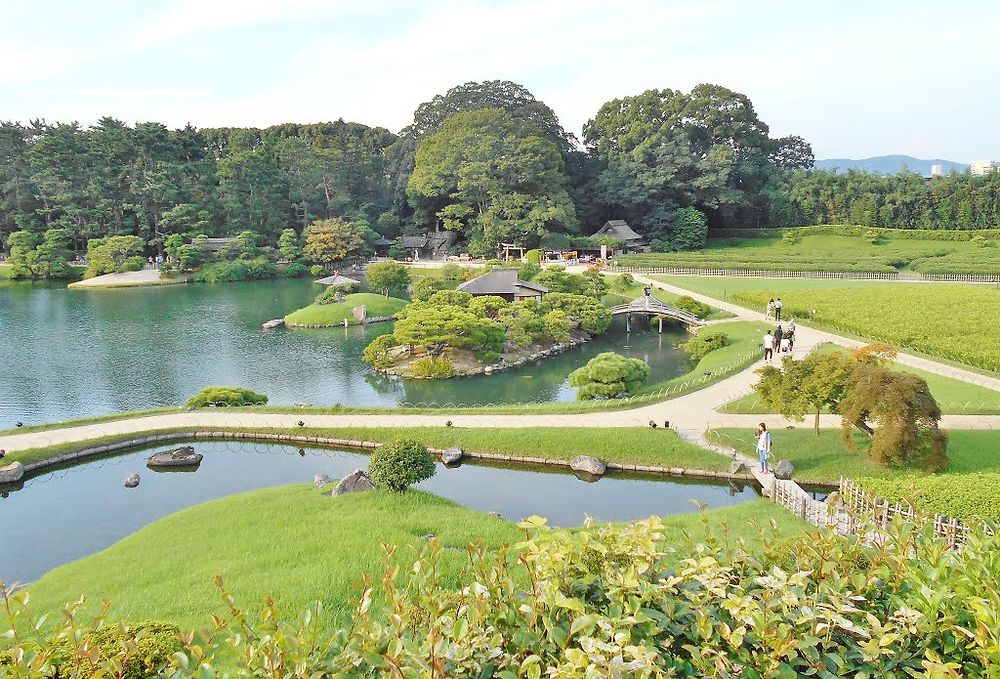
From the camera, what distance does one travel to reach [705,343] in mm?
29359

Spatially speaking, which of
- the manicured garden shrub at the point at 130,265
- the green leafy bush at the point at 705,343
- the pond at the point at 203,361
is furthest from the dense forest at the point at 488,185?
the green leafy bush at the point at 705,343

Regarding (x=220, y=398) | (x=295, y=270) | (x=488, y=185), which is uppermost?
(x=488, y=185)

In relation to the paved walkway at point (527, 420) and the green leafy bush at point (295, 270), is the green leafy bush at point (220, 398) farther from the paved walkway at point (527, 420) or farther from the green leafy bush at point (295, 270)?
the green leafy bush at point (295, 270)

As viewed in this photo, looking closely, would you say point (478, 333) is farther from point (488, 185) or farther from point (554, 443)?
point (488, 185)

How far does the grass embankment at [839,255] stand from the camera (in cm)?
4727

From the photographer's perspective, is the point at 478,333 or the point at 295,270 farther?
the point at 295,270

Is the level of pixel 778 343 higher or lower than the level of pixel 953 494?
lower

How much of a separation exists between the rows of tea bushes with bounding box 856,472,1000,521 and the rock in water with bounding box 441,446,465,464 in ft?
31.5

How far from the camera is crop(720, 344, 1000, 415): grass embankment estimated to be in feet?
60.7

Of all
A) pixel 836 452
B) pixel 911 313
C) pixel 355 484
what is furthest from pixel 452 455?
pixel 911 313

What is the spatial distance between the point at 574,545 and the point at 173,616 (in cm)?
651

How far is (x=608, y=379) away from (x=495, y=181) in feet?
127

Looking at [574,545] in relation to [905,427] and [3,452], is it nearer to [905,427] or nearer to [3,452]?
[905,427]

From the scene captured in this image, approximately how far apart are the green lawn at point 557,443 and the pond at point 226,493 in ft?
1.61
